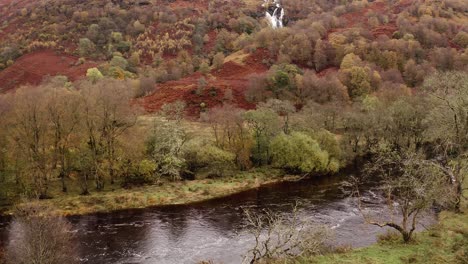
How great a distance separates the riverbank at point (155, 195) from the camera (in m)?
55.1

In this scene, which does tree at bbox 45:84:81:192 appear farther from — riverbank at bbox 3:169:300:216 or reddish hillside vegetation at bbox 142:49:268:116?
reddish hillside vegetation at bbox 142:49:268:116

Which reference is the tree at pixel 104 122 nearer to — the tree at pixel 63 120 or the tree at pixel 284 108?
the tree at pixel 63 120

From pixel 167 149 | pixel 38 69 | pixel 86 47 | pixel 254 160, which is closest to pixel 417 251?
pixel 254 160

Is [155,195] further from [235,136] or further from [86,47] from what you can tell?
[86,47]

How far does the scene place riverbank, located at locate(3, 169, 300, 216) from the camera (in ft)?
181

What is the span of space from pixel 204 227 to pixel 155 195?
13.6m

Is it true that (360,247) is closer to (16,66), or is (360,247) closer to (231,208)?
(231,208)

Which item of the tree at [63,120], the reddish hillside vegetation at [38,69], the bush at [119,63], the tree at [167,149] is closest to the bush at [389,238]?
the tree at [167,149]

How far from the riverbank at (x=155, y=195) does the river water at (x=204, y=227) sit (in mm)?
1966

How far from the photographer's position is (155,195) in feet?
194

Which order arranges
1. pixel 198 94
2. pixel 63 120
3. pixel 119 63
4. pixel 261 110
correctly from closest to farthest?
pixel 63 120 → pixel 261 110 → pixel 198 94 → pixel 119 63

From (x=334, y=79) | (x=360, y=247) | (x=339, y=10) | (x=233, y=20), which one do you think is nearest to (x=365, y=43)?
(x=334, y=79)

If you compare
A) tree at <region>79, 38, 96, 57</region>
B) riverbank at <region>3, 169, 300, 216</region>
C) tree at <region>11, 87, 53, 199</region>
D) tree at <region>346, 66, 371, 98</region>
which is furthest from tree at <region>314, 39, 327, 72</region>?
tree at <region>11, 87, 53, 199</region>

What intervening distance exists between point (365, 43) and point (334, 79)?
125ft
